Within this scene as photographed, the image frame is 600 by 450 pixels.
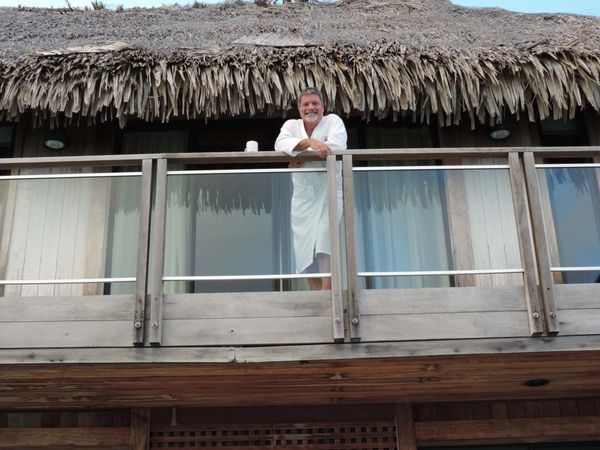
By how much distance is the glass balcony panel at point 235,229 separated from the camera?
4961mm

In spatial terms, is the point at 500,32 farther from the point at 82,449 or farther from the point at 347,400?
the point at 82,449

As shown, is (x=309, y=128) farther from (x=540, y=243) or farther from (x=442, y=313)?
(x=540, y=243)

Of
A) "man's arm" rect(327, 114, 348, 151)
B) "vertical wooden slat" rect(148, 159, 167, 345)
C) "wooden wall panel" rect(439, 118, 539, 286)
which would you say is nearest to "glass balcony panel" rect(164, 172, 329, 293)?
"vertical wooden slat" rect(148, 159, 167, 345)

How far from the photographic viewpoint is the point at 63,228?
535cm

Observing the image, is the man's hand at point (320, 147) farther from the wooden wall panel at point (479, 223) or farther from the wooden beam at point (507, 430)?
the wooden beam at point (507, 430)

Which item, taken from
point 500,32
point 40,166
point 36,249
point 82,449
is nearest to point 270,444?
point 82,449

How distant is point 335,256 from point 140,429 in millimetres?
2457

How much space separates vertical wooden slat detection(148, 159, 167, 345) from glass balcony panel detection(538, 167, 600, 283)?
8.79 ft

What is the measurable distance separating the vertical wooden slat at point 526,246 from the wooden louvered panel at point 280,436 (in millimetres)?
1857

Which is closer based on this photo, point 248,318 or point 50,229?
point 248,318

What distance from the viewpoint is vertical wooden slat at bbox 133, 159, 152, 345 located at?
4688 millimetres

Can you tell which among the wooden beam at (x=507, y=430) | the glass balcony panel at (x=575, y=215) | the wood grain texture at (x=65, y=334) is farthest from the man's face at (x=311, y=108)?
the wooden beam at (x=507, y=430)

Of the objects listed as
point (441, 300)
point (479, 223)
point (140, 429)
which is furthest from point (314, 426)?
point (479, 223)

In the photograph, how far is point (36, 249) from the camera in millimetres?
5242
